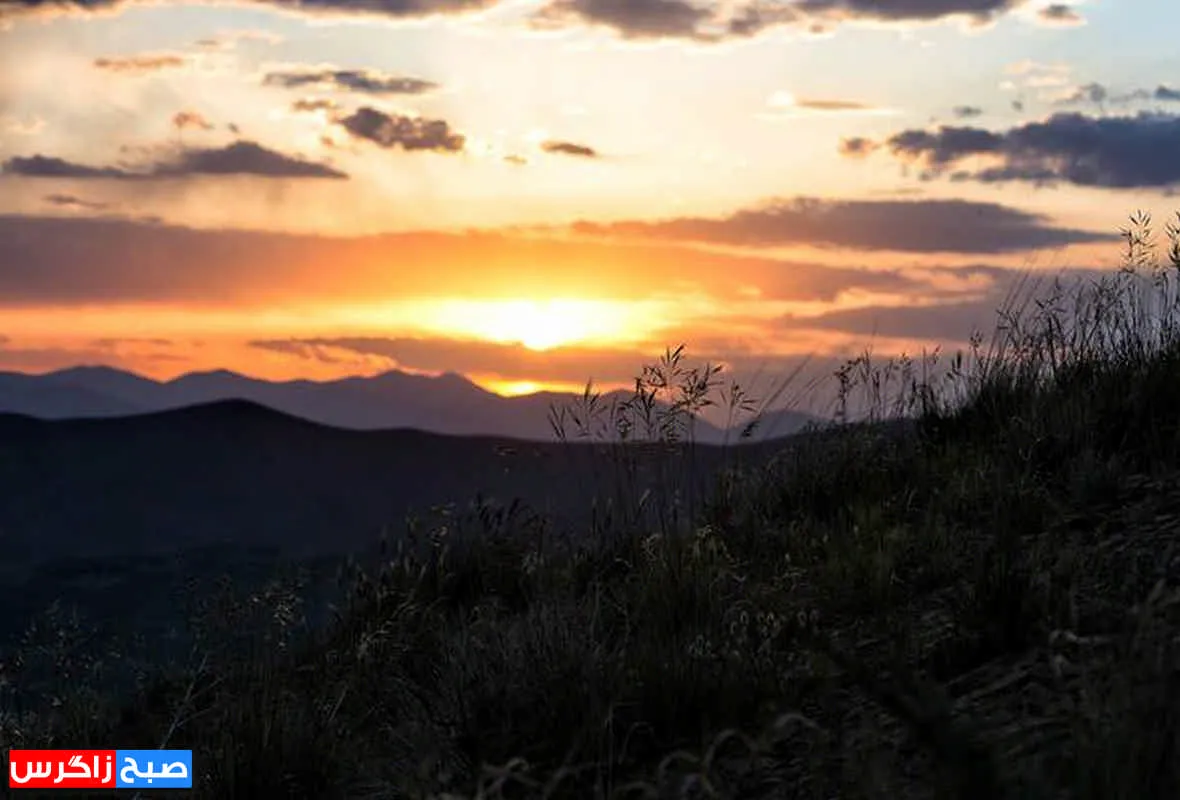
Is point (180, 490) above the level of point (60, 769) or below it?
below

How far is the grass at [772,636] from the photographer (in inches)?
166

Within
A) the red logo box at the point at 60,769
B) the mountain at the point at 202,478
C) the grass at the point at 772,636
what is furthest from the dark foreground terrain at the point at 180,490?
the red logo box at the point at 60,769

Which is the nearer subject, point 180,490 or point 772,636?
point 772,636

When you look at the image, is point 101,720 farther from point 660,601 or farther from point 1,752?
point 660,601

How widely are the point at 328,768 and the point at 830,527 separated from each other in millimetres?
3237

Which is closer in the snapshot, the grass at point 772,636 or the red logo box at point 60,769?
the grass at point 772,636

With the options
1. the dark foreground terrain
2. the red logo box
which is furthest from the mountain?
the red logo box

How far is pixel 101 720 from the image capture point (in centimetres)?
834

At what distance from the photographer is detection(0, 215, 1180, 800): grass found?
421 cm

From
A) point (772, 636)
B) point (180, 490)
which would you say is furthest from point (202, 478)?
point (772, 636)

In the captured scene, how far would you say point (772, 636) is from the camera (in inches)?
225

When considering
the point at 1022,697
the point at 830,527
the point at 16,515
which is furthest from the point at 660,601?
the point at 16,515

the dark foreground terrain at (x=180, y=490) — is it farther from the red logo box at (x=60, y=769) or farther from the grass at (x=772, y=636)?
the red logo box at (x=60, y=769)

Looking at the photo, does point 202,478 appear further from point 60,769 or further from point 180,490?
point 60,769
